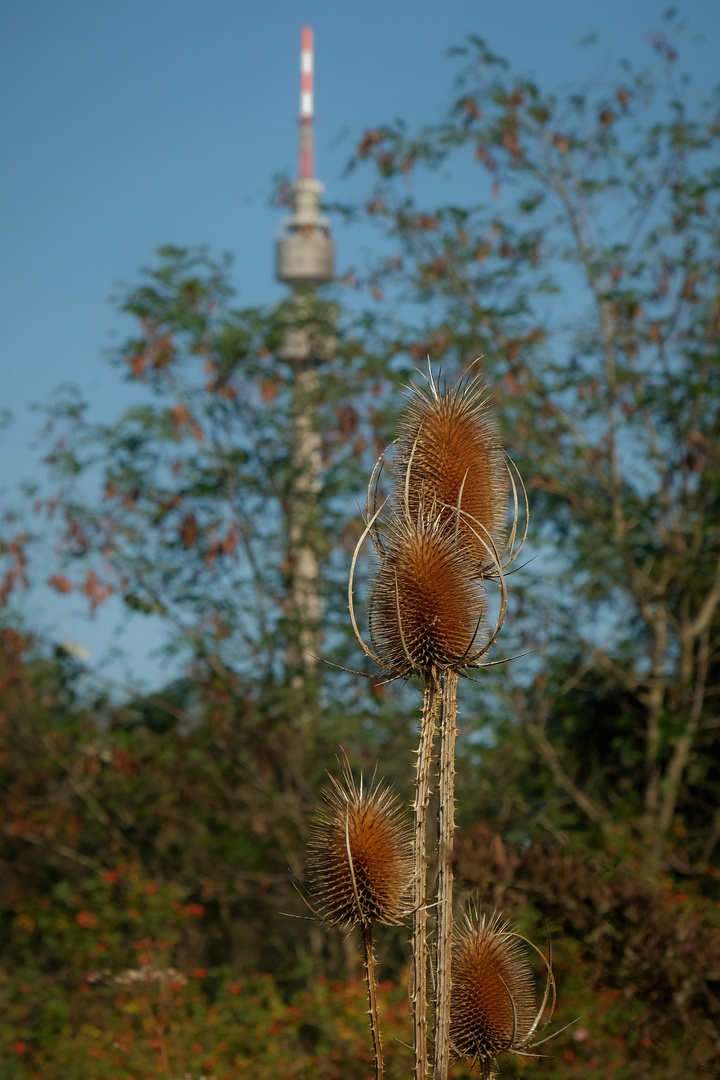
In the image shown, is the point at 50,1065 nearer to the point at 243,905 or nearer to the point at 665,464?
the point at 243,905

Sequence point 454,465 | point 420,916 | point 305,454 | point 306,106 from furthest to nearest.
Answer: point 306,106 < point 305,454 < point 454,465 < point 420,916

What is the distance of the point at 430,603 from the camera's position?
91.6 inches

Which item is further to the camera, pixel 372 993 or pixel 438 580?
pixel 438 580

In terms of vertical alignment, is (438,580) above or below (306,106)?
below

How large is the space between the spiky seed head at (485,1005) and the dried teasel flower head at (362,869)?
0.25 metres

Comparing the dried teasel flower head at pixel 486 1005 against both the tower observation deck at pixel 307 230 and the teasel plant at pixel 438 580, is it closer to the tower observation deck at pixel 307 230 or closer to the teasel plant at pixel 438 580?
the teasel plant at pixel 438 580

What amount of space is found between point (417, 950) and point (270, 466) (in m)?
7.44

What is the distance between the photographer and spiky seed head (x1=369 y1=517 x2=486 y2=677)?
231 cm

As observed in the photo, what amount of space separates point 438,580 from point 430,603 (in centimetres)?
5

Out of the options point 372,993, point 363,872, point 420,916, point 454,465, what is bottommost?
point 372,993

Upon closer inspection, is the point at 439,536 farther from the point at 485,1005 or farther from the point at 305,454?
the point at 305,454

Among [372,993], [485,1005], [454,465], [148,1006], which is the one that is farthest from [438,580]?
[148,1006]

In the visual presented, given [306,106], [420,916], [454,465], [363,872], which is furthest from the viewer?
[306,106]

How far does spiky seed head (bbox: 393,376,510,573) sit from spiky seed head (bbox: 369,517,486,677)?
0.05 metres
